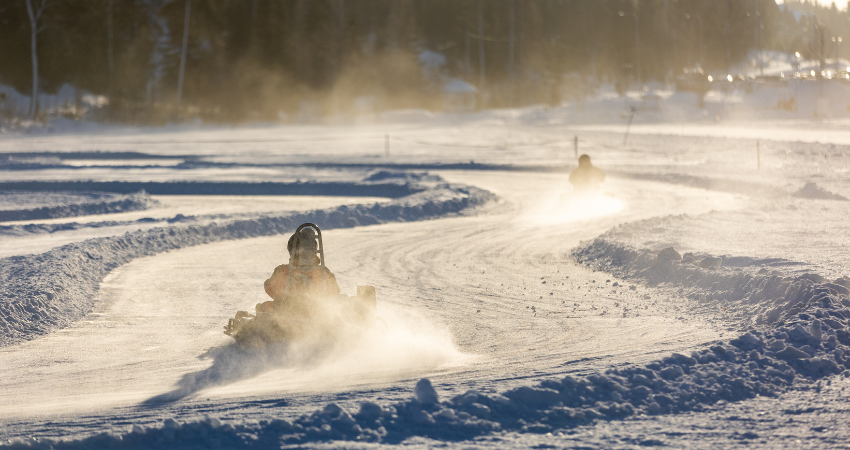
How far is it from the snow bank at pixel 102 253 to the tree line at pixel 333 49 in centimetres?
4756

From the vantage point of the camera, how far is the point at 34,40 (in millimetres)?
60219

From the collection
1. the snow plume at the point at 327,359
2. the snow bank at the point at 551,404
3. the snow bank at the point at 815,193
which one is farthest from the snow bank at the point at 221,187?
the snow bank at the point at 551,404

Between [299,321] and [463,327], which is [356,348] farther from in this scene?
[463,327]

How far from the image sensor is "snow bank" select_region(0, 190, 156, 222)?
20.6 metres

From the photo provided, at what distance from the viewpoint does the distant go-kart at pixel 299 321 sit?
348 inches

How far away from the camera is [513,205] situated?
2245 centimetres

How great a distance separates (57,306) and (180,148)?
124ft

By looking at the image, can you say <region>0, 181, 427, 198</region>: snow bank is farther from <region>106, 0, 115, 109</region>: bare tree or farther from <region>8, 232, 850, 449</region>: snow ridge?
<region>106, 0, 115, 109</region>: bare tree

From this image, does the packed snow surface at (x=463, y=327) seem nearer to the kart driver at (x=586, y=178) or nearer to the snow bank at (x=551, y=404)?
the snow bank at (x=551, y=404)

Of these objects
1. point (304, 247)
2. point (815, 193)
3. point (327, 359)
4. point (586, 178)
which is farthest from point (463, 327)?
point (815, 193)

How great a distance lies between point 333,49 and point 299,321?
244 feet

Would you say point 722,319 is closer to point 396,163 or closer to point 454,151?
point 396,163

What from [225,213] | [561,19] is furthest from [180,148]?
[561,19]

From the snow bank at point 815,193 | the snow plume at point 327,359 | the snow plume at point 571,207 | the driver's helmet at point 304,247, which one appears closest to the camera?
the snow plume at point 327,359
